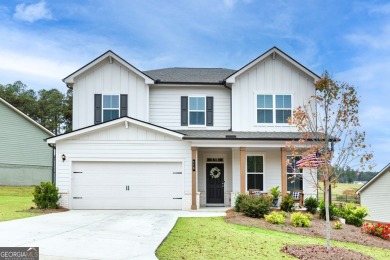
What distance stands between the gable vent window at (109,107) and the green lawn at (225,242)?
836cm

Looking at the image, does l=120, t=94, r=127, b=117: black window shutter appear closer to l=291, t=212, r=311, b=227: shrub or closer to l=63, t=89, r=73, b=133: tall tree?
l=291, t=212, r=311, b=227: shrub

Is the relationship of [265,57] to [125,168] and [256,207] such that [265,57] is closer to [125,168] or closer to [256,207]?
[256,207]

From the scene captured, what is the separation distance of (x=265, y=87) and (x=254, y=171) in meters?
4.50

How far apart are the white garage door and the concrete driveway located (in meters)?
3.19

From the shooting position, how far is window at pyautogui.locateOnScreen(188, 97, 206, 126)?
21656 mm

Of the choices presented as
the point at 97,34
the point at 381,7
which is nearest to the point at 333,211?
the point at 381,7

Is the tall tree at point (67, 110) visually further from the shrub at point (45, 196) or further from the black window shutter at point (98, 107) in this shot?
the shrub at point (45, 196)

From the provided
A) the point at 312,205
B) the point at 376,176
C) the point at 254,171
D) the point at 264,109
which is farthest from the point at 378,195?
the point at 312,205

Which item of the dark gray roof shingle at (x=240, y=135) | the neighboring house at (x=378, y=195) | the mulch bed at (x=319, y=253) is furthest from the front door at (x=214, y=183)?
the neighboring house at (x=378, y=195)

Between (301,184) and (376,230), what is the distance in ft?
19.8

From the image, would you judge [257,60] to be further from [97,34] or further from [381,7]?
[97,34]

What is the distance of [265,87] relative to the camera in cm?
2122

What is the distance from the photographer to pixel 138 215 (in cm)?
1653

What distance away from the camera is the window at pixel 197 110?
21.7 metres
